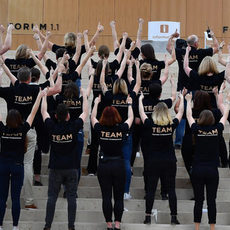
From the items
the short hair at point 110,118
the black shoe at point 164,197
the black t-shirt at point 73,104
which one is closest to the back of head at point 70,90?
the black t-shirt at point 73,104

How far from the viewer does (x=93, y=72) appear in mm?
9336

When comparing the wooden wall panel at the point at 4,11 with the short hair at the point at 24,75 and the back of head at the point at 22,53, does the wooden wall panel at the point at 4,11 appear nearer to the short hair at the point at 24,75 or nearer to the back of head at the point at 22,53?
the back of head at the point at 22,53

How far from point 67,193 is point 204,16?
11.7 meters

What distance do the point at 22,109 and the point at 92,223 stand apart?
1925 mm

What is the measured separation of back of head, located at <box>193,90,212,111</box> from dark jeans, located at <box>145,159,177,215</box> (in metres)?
0.99

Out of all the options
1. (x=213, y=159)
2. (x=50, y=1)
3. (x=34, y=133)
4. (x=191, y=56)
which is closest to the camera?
(x=213, y=159)

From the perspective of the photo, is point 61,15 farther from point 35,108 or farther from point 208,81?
point 35,108

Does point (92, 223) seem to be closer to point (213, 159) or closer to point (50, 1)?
point (213, 159)

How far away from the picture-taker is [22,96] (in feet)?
27.9

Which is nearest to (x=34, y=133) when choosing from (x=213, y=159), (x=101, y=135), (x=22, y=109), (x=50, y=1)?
(x=22, y=109)

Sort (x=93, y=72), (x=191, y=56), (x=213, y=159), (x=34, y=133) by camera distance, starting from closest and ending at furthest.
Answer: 1. (x=213, y=159)
2. (x=34, y=133)
3. (x=93, y=72)
4. (x=191, y=56)

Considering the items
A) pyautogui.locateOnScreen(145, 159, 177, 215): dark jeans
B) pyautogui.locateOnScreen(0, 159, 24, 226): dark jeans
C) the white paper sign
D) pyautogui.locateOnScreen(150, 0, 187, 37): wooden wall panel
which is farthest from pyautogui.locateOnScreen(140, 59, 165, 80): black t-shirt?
pyautogui.locateOnScreen(150, 0, 187, 37): wooden wall panel

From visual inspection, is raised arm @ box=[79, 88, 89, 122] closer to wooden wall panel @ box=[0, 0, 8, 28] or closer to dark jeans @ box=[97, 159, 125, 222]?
dark jeans @ box=[97, 159, 125, 222]

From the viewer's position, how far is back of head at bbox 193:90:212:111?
832 centimetres
